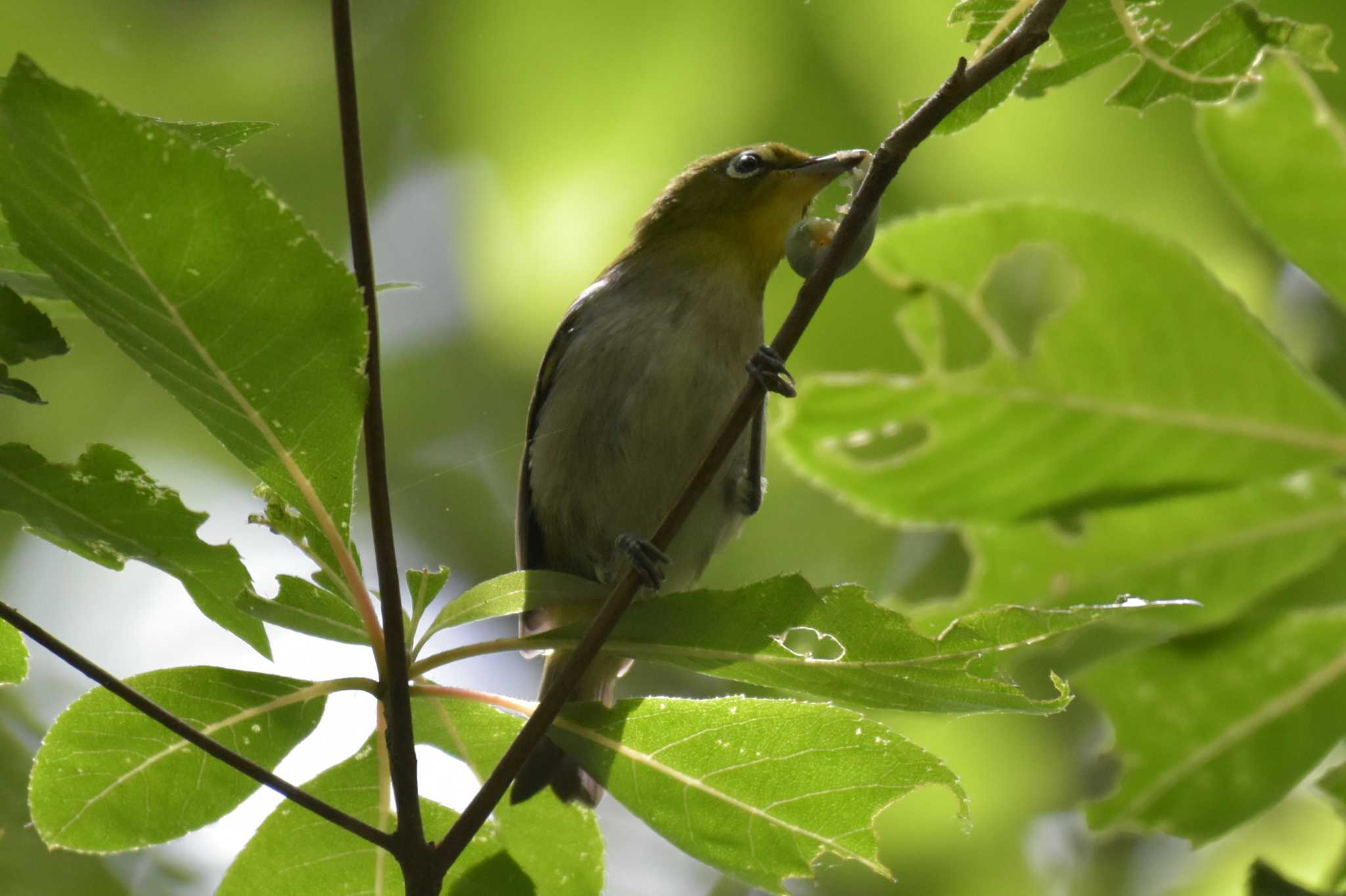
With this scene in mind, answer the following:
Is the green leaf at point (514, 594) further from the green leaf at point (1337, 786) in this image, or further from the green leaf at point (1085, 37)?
the green leaf at point (1337, 786)

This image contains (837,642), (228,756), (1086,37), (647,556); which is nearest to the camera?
(228,756)

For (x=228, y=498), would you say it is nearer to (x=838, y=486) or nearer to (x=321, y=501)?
(x=838, y=486)

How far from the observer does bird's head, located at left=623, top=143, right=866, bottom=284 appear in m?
3.10

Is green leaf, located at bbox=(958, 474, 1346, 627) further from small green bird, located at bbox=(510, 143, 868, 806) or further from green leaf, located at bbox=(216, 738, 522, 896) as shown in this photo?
green leaf, located at bbox=(216, 738, 522, 896)

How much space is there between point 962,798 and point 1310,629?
1422 millimetres

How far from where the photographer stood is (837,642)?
1.75 metres

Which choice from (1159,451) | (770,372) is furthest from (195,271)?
(1159,451)

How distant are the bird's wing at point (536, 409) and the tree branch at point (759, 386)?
5.66 ft

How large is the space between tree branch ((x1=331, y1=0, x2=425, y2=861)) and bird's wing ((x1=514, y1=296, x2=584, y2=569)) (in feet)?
5.37

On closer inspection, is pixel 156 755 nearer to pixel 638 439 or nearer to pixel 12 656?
pixel 12 656

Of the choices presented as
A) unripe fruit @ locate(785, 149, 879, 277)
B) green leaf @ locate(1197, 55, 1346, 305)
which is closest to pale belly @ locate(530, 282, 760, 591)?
unripe fruit @ locate(785, 149, 879, 277)

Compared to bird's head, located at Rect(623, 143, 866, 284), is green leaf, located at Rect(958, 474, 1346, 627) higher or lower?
lower

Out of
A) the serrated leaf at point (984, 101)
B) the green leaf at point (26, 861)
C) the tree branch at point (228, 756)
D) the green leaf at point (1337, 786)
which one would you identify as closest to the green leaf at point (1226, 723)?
the green leaf at point (1337, 786)

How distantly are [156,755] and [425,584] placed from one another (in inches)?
16.1
